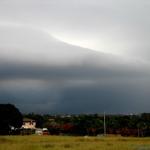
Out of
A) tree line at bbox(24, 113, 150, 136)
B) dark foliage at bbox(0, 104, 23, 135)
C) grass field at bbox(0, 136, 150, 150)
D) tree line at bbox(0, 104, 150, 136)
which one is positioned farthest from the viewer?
tree line at bbox(24, 113, 150, 136)

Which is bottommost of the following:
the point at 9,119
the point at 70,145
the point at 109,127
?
the point at 70,145

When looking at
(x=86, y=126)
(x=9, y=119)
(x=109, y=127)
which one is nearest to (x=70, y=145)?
(x=9, y=119)

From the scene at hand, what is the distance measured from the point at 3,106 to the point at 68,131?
17.3 metres

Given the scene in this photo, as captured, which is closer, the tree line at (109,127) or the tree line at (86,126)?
the tree line at (86,126)

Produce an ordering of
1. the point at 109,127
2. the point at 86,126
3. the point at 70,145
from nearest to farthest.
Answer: the point at 70,145, the point at 86,126, the point at 109,127

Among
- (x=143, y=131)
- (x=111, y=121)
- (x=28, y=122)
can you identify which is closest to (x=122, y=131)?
(x=143, y=131)

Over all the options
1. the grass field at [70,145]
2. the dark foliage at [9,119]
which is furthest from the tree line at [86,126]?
the grass field at [70,145]

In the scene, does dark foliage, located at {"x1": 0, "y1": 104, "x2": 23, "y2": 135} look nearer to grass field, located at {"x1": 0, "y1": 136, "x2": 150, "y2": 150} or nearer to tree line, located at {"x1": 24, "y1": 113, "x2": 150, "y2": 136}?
tree line, located at {"x1": 24, "y1": 113, "x2": 150, "y2": 136}

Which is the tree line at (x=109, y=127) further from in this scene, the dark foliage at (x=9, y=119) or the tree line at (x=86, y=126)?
→ the dark foliage at (x=9, y=119)

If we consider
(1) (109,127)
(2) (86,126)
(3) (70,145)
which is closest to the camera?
(3) (70,145)

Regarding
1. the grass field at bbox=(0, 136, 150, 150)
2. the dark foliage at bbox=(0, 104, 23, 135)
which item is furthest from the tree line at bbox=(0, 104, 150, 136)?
the grass field at bbox=(0, 136, 150, 150)

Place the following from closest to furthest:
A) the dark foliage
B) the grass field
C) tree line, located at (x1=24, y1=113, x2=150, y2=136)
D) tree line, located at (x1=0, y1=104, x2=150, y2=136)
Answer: the grass field < the dark foliage < tree line, located at (x1=0, y1=104, x2=150, y2=136) < tree line, located at (x1=24, y1=113, x2=150, y2=136)

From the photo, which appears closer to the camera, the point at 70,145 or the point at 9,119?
the point at 70,145

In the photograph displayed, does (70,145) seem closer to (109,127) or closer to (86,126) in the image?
(86,126)
